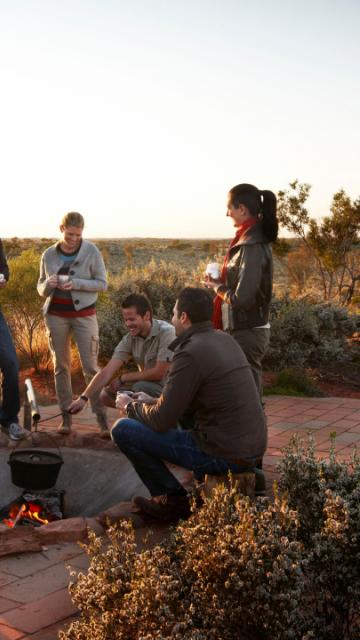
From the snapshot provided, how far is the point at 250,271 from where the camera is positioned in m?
4.58

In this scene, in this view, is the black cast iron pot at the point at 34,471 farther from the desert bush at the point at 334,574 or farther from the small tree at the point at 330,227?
the small tree at the point at 330,227

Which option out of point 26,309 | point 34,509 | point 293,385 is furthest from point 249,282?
point 26,309

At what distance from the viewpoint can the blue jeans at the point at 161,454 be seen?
4168 mm

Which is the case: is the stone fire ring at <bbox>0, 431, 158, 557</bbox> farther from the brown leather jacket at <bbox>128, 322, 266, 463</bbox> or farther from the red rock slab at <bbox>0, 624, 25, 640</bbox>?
the red rock slab at <bbox>0, 624, 25, 640</bbox>

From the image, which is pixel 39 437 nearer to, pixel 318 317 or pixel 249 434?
pixel 249 434

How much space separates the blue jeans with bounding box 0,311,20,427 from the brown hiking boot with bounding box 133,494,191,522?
2022 millimetres

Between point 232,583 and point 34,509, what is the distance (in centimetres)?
310

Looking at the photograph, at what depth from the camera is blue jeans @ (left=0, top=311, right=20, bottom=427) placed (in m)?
5.97

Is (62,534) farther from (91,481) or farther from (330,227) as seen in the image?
(330,227)

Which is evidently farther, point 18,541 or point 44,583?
point 18,541

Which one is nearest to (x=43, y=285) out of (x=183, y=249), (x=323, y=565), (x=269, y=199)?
(x=269, y=199)

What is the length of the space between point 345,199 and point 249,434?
41.4 feet

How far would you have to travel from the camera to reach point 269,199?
15.2ft

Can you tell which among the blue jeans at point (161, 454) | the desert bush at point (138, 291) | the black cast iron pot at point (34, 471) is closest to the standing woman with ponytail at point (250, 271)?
the blue jeans at point (161, 454)
